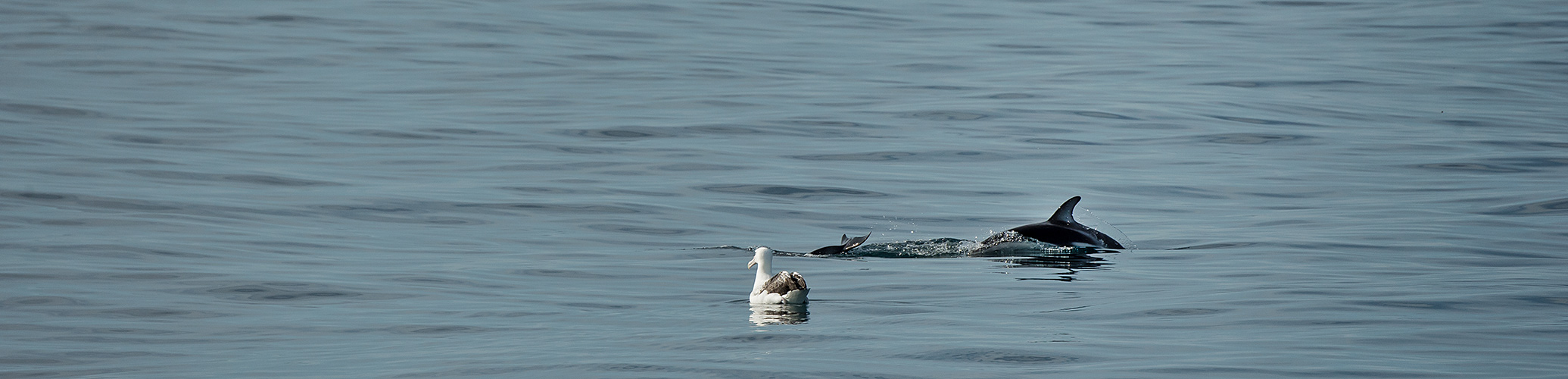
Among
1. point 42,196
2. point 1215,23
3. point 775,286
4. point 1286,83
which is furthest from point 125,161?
point 1215,23

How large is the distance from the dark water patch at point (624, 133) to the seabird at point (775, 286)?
42.2 feet

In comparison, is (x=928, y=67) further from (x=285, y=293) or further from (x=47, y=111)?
(x=285, y=293)

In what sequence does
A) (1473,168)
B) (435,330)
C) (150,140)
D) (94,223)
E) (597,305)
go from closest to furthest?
(435,330) < (597,305) < (94,223) < (1473,168) < (150,140)

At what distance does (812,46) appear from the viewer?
39.8m

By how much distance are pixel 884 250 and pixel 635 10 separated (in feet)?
102

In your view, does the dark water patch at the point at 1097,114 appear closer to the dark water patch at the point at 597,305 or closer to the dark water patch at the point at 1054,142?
the dark water patch at the point at 1054,142

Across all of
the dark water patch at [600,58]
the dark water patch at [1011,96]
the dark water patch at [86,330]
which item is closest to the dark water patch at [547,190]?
the dark water patch at [86,330]

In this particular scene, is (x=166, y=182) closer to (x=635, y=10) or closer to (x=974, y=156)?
(x=974, y=156)

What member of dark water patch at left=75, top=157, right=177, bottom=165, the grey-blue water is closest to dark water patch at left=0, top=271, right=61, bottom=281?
the grey-blue water

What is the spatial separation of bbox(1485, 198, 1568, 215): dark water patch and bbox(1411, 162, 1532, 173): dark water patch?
11.4 ft

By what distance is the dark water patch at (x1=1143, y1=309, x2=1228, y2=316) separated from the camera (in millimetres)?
11125

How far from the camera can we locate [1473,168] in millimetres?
22297

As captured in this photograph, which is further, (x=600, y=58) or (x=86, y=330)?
(x=600, y=58)

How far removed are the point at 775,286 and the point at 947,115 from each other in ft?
56.7
